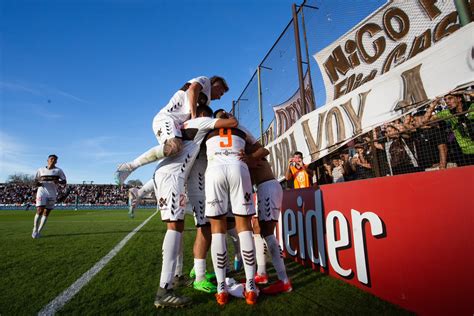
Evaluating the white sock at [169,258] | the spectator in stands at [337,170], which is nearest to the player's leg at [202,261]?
the white sock at [169,258]

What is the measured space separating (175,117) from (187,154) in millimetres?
461

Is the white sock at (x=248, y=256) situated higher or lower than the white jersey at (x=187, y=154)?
lower

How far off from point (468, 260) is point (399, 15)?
9.99 ft

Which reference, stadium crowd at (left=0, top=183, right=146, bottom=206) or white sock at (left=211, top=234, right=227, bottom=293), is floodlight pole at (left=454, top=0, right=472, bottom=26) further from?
stadium crowd at (left=0, top=183, right=146, bottom=206)

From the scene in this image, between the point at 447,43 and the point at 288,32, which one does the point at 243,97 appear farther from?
the point at 447,43

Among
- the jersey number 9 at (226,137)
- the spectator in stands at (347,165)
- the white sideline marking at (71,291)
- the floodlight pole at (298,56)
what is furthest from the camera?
the floodlight pole at (298,56)

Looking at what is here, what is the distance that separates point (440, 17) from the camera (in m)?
2.89

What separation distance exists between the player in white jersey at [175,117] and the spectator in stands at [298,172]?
2326mm

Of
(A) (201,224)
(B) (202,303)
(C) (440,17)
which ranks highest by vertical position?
(C) (440,17)

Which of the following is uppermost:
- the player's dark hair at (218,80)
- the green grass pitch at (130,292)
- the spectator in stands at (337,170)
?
the player's dark hair at (218,80)

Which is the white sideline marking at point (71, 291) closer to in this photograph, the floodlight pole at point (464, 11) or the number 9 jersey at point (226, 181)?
the number 9 jersey at point (226, 181)

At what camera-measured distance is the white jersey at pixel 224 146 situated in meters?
2.61

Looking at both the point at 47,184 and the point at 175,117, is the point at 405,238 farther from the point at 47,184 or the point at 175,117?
the point at 47,184

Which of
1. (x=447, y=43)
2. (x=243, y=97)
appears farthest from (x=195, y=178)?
(x=243, y=97)
